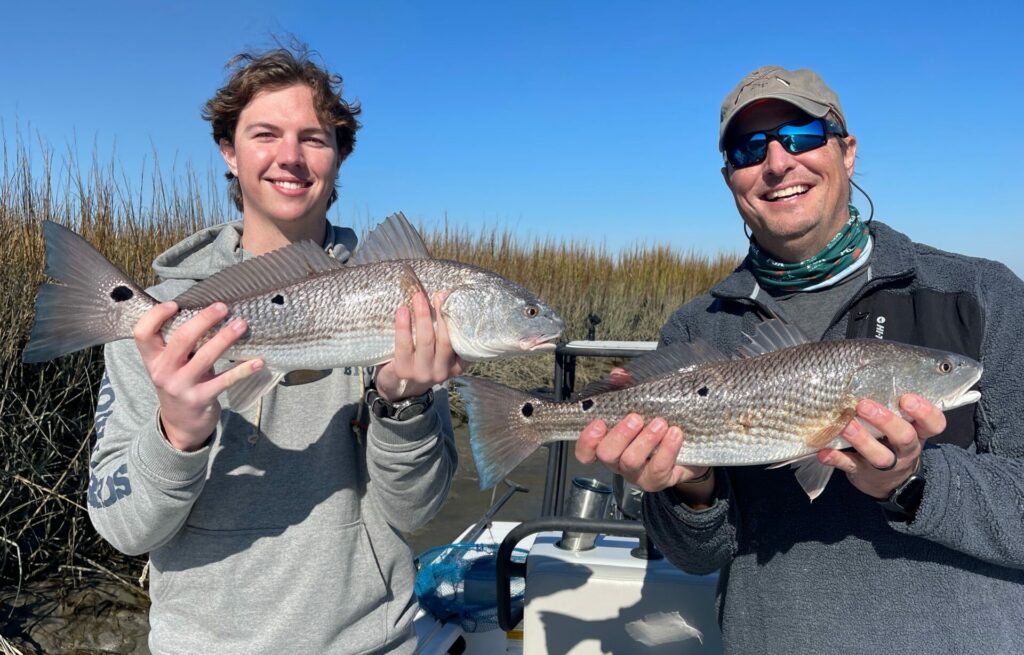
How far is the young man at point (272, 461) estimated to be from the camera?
7.63 feet

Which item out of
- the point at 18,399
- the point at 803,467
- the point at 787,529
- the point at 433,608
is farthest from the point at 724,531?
the point at 18,399

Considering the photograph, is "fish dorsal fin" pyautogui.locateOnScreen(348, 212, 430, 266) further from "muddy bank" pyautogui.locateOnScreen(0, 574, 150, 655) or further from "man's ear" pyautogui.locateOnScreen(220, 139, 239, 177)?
"muddy bank" pyautogui.locateOnScreen(0, 574, 150, 655)

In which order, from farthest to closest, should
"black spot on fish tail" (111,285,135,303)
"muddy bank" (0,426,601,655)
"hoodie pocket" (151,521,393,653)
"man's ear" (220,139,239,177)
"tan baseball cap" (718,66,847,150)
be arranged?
1. "muddy bank" (0,426,601,655)
2. "man's ear" (220,139,239,177)
3. "tan baseball cap" (718,66,847,150)
4. "black spot on fish tail" (111,285,135,303)
5. "hoodie pocket" (151,521,393,653)

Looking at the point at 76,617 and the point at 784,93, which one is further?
the point at 76,617

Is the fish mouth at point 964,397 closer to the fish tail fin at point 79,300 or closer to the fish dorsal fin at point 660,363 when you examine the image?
the fish dorsal fin at point 660,363

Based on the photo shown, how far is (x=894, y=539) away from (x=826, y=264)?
3.35 feet

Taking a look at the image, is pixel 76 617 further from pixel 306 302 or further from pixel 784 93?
pixel 784 93

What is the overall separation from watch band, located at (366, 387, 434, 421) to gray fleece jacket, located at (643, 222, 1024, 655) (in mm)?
1007

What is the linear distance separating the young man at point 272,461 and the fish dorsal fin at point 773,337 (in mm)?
1174

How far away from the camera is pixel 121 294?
100 inches

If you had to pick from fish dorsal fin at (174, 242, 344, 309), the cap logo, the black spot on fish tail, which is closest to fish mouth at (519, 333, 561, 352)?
fish dorsal fin at (174, 242, 344, 309)

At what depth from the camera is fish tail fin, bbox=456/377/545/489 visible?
2836 mm

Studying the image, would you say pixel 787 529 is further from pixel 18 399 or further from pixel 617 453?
pixel 18 399

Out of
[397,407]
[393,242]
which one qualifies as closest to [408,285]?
[393,242]
